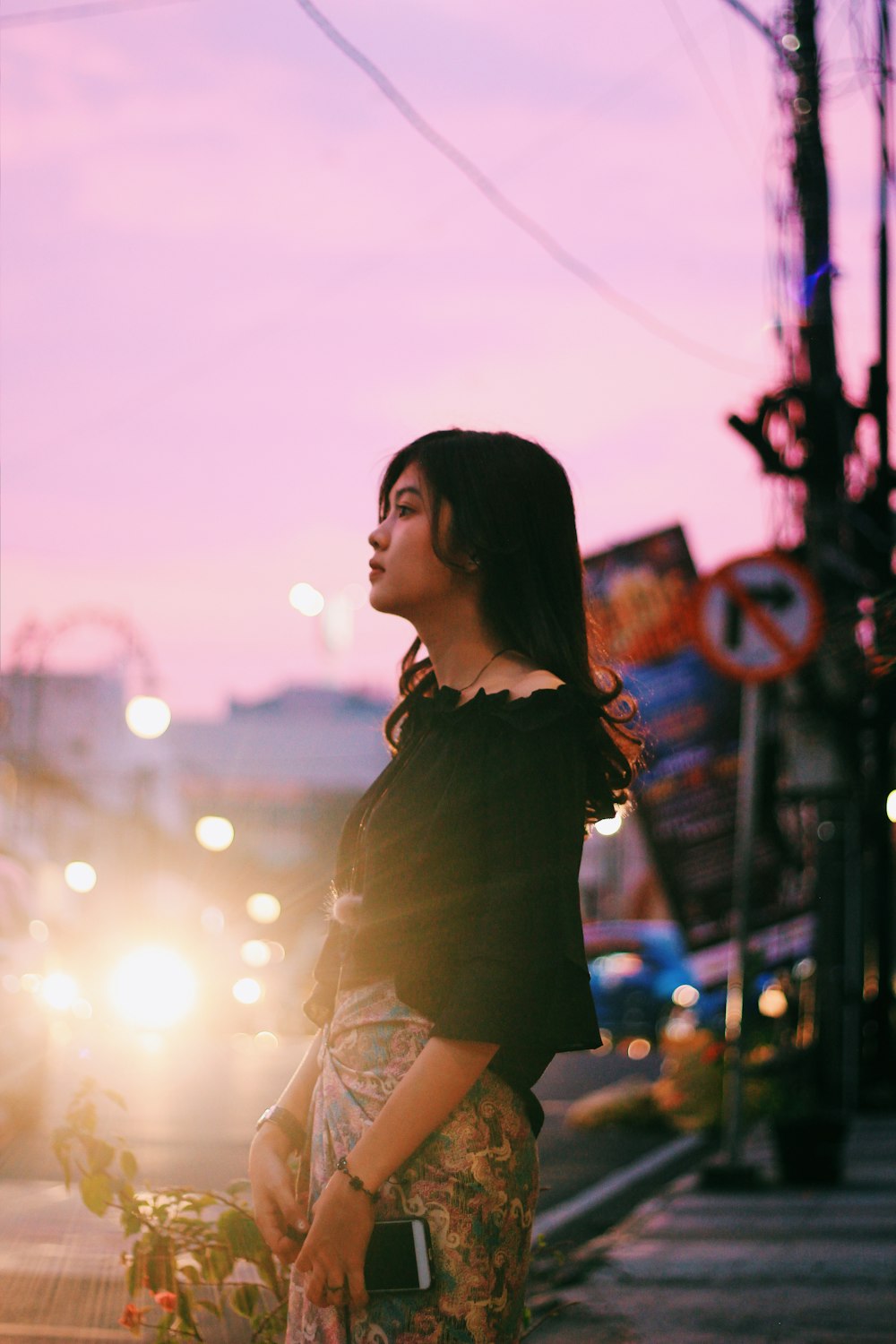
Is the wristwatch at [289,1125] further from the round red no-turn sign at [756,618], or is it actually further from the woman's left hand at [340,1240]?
the round red no-turn sign at [756,618]

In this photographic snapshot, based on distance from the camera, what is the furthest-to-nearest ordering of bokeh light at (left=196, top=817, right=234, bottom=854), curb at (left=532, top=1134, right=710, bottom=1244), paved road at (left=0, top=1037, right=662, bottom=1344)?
1. bokeh light at (left=196, top=817, right=234, bottom=854)
2. curb at (left=532, top=1134, right=710, bottom=1244)
3. paved road at (left=0, top=1037, right=662, bottom=1344)

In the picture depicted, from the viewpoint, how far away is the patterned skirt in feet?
6.18

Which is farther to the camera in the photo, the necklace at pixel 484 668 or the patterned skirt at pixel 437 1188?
the necklace at pixel 484 668

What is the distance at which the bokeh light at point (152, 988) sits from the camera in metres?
25.0

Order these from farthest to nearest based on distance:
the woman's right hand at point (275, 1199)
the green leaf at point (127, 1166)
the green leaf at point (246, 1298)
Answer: the green leaf at point (127, 1166) < the green leaf at point (246, 1298) < the woman's right hand at point (275, 1199)

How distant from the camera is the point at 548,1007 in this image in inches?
75.2

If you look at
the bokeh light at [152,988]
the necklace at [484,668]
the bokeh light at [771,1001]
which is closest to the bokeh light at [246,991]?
the bokeh light at [152,988]

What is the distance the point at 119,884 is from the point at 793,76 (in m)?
31.9

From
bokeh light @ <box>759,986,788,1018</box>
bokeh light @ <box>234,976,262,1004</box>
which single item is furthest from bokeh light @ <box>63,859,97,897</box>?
bokeh light @ <box>759,986,788,1018</box>

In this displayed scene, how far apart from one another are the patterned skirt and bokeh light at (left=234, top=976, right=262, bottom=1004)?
74.2 feet

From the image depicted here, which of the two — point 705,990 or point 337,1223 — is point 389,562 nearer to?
point 337,1223

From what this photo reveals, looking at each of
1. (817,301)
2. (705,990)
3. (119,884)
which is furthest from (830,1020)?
(119,884)

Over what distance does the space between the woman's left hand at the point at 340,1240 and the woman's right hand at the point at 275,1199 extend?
0.11 metres

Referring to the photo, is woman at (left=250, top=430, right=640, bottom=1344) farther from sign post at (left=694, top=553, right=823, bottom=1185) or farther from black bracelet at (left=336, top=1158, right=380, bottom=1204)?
sign post at (left=694, top=553, right=823, bottom=1185)
